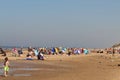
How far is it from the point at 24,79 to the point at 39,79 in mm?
973

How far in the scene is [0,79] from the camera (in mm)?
23375

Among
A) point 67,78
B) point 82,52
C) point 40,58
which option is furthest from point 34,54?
point 67,78

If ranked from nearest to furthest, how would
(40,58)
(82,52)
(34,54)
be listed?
(40,58), (34,54), (82,52)

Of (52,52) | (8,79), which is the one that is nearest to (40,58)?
(52,52)

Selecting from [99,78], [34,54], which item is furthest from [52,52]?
[99,78]

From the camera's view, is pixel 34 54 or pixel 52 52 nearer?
pixel 34 54

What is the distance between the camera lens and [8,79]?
23406 mm

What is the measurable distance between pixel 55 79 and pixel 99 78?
306 cm

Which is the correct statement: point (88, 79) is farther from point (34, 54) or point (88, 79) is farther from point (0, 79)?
point (34, 54)

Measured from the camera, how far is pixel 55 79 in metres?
23.9

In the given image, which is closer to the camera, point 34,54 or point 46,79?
point 46,79

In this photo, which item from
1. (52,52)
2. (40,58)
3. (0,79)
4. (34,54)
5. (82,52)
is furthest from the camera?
(82,52)

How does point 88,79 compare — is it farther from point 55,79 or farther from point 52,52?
point 52,52

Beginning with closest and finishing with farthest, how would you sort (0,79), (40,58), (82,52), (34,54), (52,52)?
(0,79) < (40,58) < (34,54) < (52,52) < (82,52)
